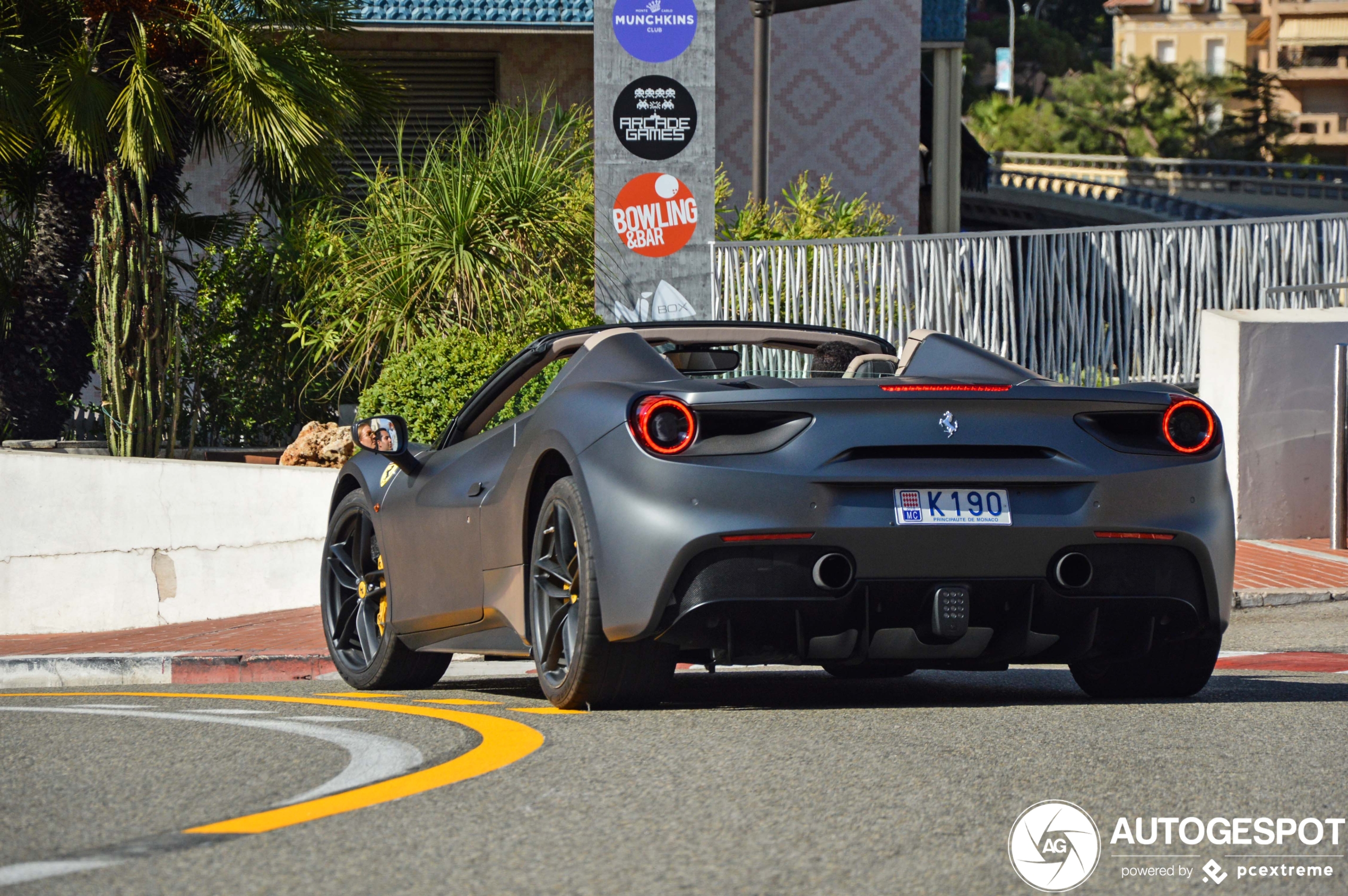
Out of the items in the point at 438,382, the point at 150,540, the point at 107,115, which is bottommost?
the point at 150,540

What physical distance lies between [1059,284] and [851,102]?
9872 millimetres

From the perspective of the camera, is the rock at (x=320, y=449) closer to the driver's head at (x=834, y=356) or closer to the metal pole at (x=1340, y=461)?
the metal pole at (x=1340, y=461)

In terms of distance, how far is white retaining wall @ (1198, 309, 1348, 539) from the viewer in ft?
42.8

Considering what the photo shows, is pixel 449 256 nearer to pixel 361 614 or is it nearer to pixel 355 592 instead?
pixel 355 592

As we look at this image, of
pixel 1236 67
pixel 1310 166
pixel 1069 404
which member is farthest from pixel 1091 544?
pixel 1236 67

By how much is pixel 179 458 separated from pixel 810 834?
12.2 meters

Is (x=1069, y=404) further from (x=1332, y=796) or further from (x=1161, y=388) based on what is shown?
(x=1332, y=796)

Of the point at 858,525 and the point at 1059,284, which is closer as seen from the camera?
the point at 858,525

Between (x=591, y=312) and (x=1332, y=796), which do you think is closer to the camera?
(x=1332, y=796)

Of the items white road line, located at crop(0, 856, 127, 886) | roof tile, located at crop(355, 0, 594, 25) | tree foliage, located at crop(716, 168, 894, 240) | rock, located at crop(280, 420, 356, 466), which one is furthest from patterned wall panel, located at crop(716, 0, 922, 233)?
white road line, located at crop(0, 856, 127, 886)

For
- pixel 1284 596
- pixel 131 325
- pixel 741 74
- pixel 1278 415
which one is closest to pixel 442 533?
pixel 1284 596

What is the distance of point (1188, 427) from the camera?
568cm

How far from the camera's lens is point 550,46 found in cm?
2211

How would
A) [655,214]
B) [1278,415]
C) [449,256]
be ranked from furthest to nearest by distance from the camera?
1. [449,256]
2. [655,214]
3. [1278,415]
